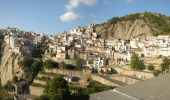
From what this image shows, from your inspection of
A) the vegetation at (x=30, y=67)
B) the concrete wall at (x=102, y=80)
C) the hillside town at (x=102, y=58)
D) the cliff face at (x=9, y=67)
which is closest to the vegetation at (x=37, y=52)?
the hillside town at (x=102, y=58)

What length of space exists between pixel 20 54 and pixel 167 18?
86.4ft

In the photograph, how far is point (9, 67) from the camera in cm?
3816

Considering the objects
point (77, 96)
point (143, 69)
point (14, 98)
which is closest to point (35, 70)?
point (14, 98)

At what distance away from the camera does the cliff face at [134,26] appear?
2073 inches

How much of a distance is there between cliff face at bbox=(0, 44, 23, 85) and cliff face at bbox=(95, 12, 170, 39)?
1836cm

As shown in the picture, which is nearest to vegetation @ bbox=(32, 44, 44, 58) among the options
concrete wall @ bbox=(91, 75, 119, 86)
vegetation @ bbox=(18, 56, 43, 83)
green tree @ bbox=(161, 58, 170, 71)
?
vegetation @ bbox=(18, 56, 43, 83)

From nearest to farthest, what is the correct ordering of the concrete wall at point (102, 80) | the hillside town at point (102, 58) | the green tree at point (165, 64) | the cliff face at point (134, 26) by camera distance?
the concrete wall at point (102, 80)
the green tree at point (165, 64)
the hillside town at point (102, 58)
the cliff face at point (134, 26)

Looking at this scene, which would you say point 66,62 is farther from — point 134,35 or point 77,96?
point 134,35

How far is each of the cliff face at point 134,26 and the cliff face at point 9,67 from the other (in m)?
18.4

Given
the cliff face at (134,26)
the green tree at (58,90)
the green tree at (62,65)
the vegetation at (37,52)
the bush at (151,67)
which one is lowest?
the green tree at (58,90)

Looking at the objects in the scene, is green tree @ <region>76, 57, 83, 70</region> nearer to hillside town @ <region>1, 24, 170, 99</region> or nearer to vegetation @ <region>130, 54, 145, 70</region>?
hillside town @ <region>1, 24, 170, 99</region>

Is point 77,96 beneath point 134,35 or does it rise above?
beneath

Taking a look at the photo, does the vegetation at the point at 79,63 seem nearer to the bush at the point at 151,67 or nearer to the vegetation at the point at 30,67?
the vegetation at the point at 30,67

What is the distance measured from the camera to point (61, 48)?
38.2 metres
